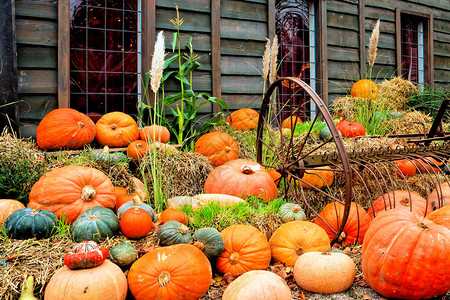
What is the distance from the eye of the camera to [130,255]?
230 cm

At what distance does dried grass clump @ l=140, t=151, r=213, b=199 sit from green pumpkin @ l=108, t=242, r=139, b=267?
1.36 m

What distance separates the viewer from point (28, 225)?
240cm

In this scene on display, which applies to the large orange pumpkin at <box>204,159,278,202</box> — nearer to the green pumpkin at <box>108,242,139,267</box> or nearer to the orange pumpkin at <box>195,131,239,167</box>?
the orange pumpkin at <box>195,131,239,167</box>

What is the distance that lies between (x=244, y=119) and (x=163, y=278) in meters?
3.35

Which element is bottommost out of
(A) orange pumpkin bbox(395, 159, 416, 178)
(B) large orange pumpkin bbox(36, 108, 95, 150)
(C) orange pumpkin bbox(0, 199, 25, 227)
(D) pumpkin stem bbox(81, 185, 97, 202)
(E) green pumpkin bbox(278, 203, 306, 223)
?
(E) green pumpkin bbox(278, 203, 306, 223)

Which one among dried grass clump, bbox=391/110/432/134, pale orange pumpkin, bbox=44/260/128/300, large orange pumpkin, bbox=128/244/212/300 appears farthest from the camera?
dried grass clump, bbox=391/110/432/134

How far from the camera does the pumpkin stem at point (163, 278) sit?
2.10m

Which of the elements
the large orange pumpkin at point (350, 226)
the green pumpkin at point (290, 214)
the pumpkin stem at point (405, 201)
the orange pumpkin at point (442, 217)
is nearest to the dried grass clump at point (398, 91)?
the pumpkin stem at point (405, 201)

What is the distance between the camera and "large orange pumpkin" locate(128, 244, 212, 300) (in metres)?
2.10

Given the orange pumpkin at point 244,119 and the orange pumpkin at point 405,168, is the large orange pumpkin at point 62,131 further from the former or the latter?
the orange pumpkin at point 405,168

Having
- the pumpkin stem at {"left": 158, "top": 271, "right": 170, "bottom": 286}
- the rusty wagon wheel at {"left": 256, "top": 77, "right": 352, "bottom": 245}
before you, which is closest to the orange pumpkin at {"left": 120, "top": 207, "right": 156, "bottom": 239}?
the pumpkin stem at {"left": 158, "top": 271, "right": 170, "bottom": 286}

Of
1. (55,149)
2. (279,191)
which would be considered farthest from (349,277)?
(55,149)

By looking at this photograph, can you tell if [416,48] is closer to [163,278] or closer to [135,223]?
[135,223]

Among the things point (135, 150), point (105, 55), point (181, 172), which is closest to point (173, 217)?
point (181, 172)
